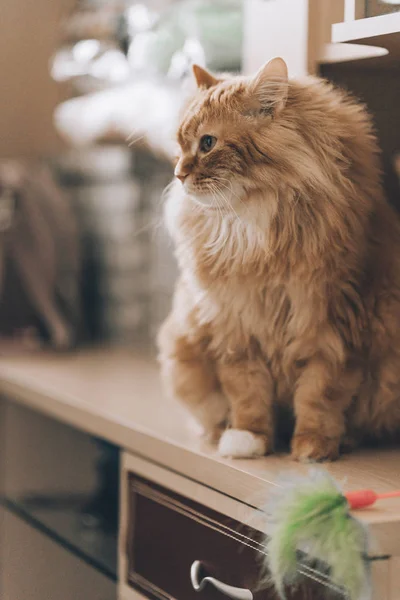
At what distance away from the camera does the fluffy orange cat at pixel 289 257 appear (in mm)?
1114

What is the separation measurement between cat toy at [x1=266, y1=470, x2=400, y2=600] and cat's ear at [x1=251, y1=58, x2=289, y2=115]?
1.60ft

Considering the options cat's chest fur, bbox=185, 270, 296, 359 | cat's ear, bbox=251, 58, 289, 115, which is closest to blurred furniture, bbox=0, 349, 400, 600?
cat's chest fur, bbox=185, 270, 296, 359

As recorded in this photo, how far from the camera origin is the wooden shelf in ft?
3.73

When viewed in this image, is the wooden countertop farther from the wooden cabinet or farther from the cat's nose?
the cat's nose

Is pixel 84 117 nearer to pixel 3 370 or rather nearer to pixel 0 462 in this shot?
pixel 3 370

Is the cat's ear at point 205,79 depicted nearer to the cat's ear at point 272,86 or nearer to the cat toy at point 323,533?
the cat's ear at point 272,86

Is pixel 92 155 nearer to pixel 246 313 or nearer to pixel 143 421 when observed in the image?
pixel 143 421

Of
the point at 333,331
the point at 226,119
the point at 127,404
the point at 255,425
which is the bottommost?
the point at 127,404

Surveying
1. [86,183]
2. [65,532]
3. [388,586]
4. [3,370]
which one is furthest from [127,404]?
[86,183]

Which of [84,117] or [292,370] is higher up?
[84,117]

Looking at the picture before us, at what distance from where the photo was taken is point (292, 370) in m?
1.22

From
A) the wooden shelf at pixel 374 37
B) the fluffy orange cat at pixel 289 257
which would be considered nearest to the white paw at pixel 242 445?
the fluffy orange cat at pixel 289 257

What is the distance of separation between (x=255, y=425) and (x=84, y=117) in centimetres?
121

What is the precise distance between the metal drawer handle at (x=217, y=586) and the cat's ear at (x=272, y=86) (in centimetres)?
64
